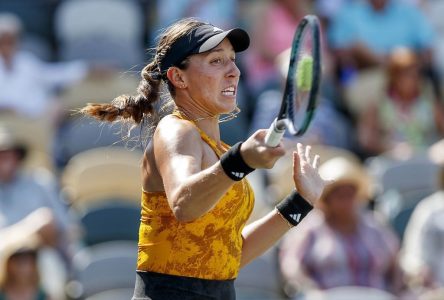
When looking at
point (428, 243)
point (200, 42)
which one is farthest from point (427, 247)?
point (200, 42)

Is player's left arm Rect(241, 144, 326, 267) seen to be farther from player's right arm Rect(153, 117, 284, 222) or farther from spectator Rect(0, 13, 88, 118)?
spectator Rect(0, 13, 88, 118)

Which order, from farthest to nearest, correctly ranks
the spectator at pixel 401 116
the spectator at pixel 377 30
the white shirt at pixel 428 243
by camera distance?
1. the spectator at pixel 377 30
2. the spectator at pixel 401 116
3. the white shirt at pixel 428 243

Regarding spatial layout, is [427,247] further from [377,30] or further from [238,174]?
[238,174]

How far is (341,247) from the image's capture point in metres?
7.33

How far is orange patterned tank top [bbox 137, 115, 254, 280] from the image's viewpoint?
365cm

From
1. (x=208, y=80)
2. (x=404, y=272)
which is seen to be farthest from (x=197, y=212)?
(x=404, y=272)

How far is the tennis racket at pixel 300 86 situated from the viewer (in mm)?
3289

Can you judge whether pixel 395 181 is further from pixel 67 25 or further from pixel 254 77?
pixel 67 25

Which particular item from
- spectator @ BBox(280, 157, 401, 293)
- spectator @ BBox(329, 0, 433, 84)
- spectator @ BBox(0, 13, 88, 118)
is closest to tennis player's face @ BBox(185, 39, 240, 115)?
spectator @ BBox(280, 157, 401, 293)

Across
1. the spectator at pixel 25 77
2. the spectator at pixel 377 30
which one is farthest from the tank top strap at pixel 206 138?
the spectator at pixel 377 30

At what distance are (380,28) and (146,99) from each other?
6.46m

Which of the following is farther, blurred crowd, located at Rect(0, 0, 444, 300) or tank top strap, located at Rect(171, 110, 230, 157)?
blurred crowd, located at Rect(0, 0, 444, 300)

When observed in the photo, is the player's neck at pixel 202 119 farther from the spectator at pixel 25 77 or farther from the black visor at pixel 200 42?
the spectator at pixel 25 77

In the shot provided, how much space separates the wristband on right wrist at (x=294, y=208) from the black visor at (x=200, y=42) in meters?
0.53
